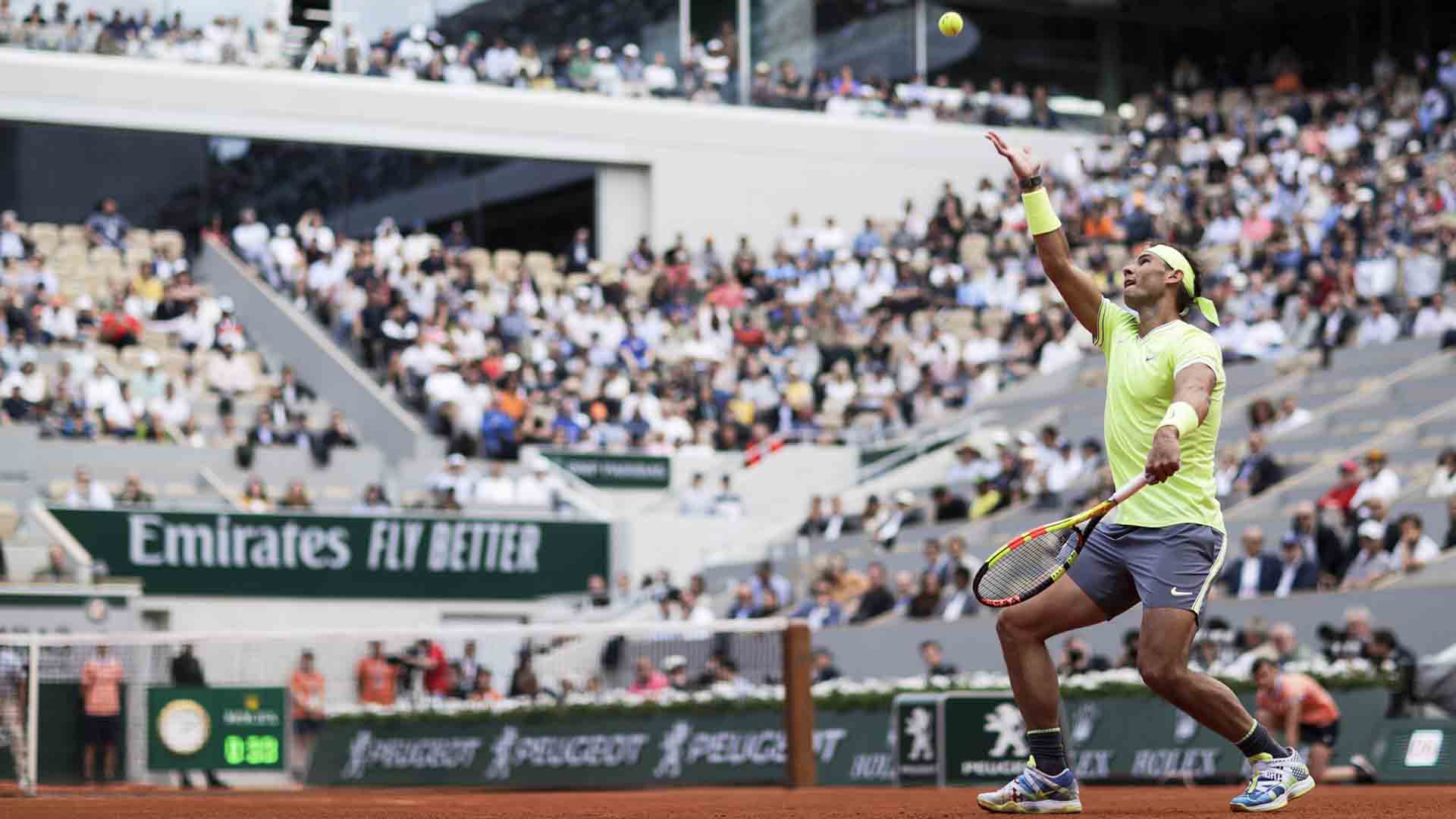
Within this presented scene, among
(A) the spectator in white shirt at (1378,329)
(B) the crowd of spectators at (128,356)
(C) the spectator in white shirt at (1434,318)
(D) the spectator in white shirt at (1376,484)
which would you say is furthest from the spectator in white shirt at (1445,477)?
(B) the crowd of spectators at (128,356)

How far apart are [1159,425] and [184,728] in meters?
10.9

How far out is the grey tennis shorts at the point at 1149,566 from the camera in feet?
26.1

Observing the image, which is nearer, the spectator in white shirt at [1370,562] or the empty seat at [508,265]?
the spectator in white shirt at [1370,562]

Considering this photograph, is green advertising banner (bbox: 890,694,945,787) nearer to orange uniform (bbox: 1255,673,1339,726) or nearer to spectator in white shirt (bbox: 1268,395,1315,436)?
orange uniform (bbox: 1255,673,1339,726)

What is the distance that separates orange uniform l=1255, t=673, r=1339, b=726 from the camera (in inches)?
594

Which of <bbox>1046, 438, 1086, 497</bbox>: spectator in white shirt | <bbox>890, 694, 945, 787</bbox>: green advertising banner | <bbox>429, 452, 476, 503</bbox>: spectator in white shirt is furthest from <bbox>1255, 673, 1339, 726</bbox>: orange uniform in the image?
<bbox>429, 452, 476, 503</bbox>: spectator in white shirt

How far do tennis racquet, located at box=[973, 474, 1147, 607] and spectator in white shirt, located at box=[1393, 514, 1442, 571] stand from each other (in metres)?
10.4

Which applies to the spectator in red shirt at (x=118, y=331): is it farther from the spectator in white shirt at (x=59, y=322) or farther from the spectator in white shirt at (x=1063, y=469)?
the spectator in white shirt at (x=1063, y=469)

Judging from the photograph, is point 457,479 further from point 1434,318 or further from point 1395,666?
point 1395,666

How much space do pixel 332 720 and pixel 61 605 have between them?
19.8 feet

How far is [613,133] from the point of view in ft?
118

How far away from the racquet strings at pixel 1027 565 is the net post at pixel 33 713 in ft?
33.2

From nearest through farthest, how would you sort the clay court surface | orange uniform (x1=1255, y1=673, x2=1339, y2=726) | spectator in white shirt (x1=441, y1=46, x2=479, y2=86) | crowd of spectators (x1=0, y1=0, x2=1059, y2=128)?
the clay court surface, orange uniform (x1=1255, y1=673, x2=1339, y2=726), crowd of spectators (x1=0, y1=0, x2=1059, y2=128), spectator in white shirt (x1=441, y1=46, x2=479, y2=86)

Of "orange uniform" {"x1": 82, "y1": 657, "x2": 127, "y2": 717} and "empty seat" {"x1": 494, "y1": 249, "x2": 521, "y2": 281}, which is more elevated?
"empty seat" {"x1": 494, "y1": 249, "x2": 521, "y2": 281}
